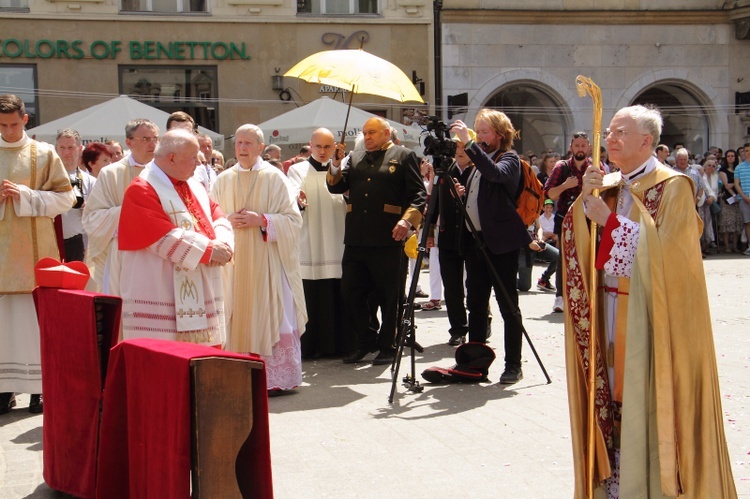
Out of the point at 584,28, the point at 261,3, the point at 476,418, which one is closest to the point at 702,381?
the point at 476,418

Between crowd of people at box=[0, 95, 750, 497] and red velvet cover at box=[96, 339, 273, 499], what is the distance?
4.70ft

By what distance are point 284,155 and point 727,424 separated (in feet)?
50.3

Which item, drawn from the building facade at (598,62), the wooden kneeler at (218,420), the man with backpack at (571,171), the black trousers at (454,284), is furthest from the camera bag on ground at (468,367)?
the building facade at (598,62)

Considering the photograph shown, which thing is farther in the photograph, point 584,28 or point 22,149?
point 584,28

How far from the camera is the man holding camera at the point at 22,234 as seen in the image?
7191mm

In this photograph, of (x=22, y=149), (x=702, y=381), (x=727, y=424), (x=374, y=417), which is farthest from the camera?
(x=22, y=149)

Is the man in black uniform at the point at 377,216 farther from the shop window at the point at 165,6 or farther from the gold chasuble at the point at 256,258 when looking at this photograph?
the shop window at the point at 165,6

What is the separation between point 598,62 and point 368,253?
16.0 metres

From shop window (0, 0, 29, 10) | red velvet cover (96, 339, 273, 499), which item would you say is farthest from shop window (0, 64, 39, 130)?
red velvet cover (96, 339, 273, 499)

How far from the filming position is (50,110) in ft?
68.1

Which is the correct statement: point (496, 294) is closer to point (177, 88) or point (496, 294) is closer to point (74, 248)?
point (74, 248)

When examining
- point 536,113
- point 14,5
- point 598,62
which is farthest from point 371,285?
point 598,62

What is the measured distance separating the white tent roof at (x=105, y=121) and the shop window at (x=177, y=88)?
4730 mm

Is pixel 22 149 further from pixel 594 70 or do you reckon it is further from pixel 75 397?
pixel 594 70
